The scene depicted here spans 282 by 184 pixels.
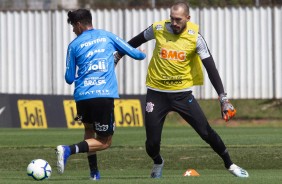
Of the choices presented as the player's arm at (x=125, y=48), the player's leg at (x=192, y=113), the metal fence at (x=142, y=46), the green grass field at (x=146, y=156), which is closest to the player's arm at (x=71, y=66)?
the player's arm at (x=125, y=48)

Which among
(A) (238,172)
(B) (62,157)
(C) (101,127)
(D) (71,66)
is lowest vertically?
(A) (238,172)

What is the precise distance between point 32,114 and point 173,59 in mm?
17628

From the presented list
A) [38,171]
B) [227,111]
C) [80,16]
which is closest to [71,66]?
[80,16]

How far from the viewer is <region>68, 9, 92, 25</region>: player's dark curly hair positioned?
12.4 m

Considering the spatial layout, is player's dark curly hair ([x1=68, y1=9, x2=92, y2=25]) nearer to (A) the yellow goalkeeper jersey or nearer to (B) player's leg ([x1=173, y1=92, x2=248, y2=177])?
(A) the yellow goalkeeper jersey

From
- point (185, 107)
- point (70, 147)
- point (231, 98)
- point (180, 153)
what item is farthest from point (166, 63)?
point (231, 98)

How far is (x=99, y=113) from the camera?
40.5ft

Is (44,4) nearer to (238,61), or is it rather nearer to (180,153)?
(238,61)

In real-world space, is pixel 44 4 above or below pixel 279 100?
above

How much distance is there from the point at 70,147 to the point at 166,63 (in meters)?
1.69

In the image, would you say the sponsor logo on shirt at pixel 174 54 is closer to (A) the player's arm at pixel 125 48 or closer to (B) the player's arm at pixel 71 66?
(A) the player's arm at pixel 125 48

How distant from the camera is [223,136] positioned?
23.7 metres

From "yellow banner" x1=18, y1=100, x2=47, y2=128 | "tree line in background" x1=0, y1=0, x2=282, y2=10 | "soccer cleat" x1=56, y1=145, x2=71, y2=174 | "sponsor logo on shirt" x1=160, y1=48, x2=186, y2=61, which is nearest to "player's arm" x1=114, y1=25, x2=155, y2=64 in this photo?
"sponsor logo on shirt" x1=160, y1=48, x2=186, y2=61

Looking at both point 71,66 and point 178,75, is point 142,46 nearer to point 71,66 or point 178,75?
point 178,75
